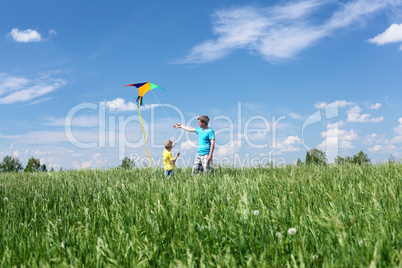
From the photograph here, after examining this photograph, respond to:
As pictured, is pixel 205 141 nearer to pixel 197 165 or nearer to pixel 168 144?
pixel 197 165

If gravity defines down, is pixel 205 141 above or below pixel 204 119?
below

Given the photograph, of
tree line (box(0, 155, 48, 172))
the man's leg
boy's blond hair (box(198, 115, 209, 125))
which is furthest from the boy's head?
tree line (box(0, 155, 48, 172))

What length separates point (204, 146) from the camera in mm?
8922

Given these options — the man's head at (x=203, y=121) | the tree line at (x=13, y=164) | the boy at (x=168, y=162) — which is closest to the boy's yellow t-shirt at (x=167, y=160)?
the boy at (x=168, y=162)

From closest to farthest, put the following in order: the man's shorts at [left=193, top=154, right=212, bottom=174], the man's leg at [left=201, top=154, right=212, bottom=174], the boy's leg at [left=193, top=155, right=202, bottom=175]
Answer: the man's leg at [left=201, top=154, right=212, bottom=174], the man's shorts at [left=193, top=154, right=212, bottom=174], the boy's leg at [left=193, top=155, right=202, bottom=175]

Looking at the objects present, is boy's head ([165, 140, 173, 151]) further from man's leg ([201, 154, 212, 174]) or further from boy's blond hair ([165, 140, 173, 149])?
man's leg ([201, 154, 212, 174])

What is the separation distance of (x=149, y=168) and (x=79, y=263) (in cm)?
827

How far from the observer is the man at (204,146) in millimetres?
8727

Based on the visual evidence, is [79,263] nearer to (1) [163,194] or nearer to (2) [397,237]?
(1) [163,194]

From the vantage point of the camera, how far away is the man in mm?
8727

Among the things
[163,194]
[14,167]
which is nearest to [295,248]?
[163,194]

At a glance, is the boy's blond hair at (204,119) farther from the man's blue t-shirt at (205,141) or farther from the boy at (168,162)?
the boy at (168,162)

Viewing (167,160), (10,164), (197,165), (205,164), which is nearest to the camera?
(205,164)

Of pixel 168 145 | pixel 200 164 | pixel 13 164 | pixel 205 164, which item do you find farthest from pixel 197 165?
pixel 13 164
